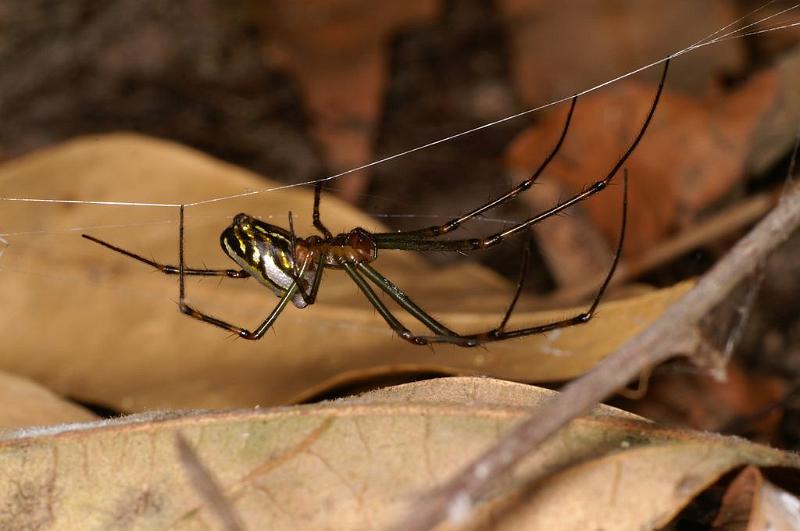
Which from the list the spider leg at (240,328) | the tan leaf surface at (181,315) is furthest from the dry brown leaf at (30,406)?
the spider leg at (240,328)

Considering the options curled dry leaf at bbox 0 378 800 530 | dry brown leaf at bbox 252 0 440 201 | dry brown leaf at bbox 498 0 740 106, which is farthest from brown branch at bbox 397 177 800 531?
dry brown leaf at bbox 252 0 440 201

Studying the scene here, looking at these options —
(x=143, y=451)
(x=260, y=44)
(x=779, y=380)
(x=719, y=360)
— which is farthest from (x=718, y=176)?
(x=143, y=451)

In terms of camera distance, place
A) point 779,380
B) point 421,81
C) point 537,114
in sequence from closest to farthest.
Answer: point 779,380
point 537,114
point 421,81

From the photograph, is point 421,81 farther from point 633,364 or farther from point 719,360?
point 633,364

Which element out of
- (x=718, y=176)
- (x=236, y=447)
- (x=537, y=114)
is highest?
(x=537, y=114)

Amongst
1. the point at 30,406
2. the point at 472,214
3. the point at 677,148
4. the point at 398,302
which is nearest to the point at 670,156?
the point at 677,148

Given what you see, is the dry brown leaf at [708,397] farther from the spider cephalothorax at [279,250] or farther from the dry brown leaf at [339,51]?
the dry brown leaf at [339,51]

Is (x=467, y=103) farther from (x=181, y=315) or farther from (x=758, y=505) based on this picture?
(x=758, y=505)

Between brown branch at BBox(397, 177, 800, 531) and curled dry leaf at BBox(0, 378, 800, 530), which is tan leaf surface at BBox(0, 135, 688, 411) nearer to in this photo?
curled dry leaf at BBox(0, 378, 800, 530)
